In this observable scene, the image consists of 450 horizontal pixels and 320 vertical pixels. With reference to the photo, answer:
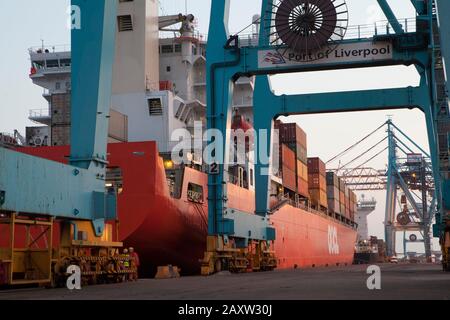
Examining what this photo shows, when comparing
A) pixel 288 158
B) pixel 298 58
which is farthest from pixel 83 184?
pixel 288 158

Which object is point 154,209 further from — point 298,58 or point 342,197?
point 342,197

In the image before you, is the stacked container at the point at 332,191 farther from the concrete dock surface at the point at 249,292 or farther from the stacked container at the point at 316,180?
the concrete dock surface at the point at 249,292

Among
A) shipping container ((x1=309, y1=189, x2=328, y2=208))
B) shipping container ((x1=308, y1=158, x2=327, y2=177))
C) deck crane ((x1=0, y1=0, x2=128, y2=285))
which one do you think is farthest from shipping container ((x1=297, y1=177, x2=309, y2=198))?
deck crane ((x1=0, y1=0, x2=128, y2=285))

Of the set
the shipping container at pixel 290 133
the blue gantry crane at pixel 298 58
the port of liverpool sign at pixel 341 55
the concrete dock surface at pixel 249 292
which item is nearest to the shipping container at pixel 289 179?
the shipping container at pixel 290 133

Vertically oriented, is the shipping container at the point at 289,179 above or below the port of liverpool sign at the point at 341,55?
below

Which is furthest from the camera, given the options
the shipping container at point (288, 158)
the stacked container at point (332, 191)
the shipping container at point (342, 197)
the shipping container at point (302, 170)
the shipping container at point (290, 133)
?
Result: the shipping container at point (342, 197)

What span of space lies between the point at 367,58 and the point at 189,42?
12377 mm

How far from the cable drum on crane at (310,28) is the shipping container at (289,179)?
15.9m

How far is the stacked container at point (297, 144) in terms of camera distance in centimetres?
4241

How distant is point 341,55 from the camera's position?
24656 millimetres

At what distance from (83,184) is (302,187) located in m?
31.6

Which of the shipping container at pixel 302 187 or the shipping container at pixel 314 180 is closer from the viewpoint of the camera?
the shipping container at pixel 302 187

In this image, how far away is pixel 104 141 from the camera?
1593 cm
